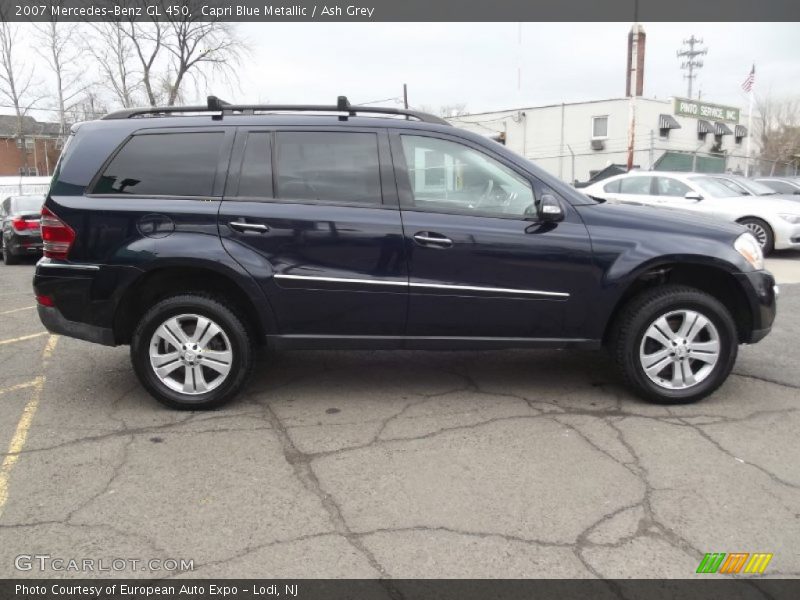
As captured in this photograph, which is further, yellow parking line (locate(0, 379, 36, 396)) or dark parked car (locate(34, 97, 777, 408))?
yellow parking line (locate(0, 379, 36, 396))

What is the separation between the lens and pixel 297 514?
289cm

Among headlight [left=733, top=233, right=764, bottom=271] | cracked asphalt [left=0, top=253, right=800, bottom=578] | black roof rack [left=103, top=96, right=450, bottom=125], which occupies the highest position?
black roof rack [left=103, top=96, right=450, bottom=125]

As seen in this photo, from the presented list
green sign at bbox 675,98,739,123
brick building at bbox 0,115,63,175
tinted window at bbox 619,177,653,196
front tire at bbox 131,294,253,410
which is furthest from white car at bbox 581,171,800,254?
brick building at bbox 0,115,63,175

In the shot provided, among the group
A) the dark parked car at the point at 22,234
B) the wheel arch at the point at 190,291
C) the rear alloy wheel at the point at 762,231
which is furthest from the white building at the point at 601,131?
the wheel arch at the point at 190,291

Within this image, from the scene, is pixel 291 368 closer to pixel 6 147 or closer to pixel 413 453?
pixel 413 453

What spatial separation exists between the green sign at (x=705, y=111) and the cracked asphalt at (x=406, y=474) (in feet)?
118

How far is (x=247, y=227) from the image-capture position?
3.91 metres

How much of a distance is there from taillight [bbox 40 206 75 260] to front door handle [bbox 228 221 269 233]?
1035 mm

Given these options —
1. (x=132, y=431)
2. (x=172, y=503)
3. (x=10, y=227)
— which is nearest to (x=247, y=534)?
(x=172, y=503)

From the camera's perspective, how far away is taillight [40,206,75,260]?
3.96 m

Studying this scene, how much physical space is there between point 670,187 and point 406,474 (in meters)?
9.83

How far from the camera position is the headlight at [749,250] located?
13.4 feet
